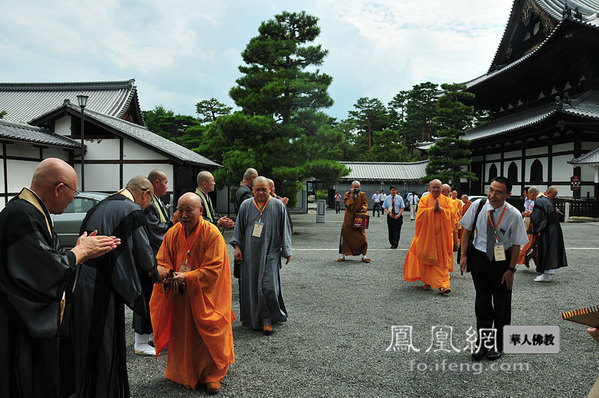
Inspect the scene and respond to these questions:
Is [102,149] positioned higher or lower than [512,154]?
lower

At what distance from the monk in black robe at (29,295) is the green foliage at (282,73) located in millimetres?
12590

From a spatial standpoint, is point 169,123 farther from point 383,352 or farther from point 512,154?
point 383,352

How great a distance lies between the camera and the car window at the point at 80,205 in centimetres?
873

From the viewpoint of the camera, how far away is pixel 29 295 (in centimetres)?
186

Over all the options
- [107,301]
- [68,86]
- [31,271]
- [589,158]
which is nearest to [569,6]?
[589,158]

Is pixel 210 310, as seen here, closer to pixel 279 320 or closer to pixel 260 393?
pixel 260 393

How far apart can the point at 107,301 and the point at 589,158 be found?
62.3 feet

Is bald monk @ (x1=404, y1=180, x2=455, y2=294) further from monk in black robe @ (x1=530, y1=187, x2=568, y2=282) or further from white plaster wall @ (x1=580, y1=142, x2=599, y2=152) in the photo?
white plaster wall @ (x1=580, y1=142, x2=599, y2=152)

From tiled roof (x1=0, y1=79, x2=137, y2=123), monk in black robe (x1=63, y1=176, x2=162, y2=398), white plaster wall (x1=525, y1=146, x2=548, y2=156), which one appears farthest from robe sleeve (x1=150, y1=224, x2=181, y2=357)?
white plaster wall (x1=525, y1=146, x2=548, y2=156)

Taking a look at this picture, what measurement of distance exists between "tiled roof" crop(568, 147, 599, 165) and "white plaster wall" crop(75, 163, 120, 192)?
59.7 ft

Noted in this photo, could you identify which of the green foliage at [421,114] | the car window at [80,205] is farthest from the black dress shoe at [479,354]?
the green foliage at [421,114]

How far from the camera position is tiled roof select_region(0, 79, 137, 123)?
21188 mm

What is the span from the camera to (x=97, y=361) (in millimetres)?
2539

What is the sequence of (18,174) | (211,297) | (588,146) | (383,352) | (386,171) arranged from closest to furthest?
(211,297) → (383,352) → (18,174) → (588,146) → (386,171)
